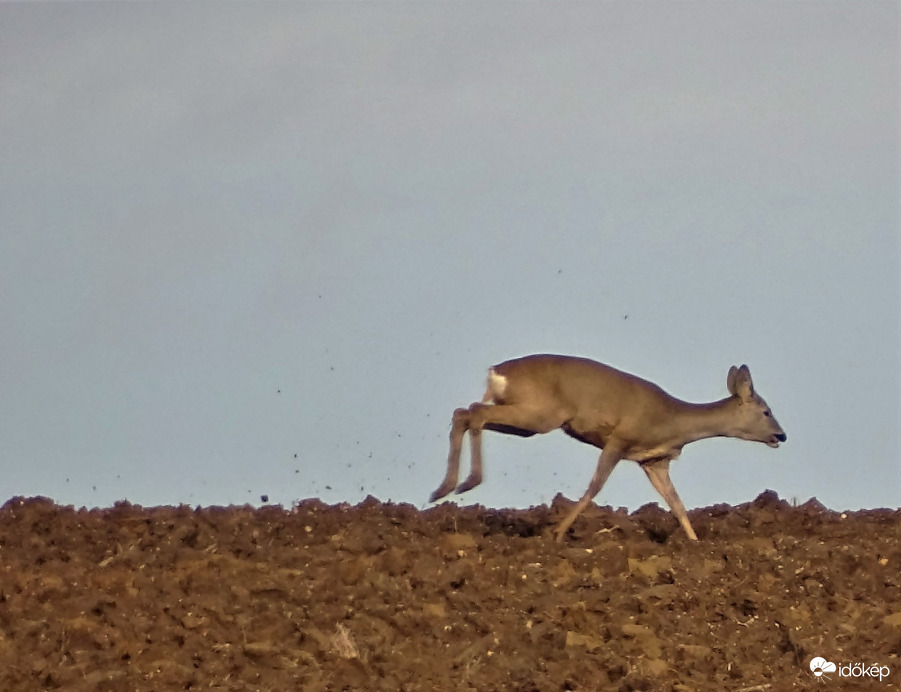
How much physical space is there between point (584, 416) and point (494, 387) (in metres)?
0.80

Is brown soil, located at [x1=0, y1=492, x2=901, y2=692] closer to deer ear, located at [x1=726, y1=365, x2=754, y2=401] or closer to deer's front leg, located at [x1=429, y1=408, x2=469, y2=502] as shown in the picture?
deer's front leg, located at [x1=429, y1=408, x2=469, y2=502]

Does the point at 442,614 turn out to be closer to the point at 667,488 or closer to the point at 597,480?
the point at 597,480

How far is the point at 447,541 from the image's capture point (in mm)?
12000

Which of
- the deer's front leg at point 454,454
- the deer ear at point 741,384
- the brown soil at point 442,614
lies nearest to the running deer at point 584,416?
the deer's front leg at point 454,454

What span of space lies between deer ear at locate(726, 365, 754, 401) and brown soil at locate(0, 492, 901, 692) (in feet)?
11.9

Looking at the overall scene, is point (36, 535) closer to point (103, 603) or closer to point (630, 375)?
point (103, 603)

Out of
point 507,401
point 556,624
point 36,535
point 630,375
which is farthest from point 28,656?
point 630,375

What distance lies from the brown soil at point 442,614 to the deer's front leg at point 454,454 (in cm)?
146

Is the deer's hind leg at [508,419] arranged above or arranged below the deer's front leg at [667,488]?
above

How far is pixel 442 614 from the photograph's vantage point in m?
10.3

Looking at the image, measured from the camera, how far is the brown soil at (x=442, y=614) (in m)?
9.66

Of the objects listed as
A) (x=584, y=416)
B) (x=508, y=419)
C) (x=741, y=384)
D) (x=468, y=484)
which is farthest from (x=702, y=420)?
(x=468, y=484)

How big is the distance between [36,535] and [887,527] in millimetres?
6895

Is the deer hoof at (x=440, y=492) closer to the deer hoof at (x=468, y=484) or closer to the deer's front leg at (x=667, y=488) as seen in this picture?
the deer hoof at (x=468, y=484)
